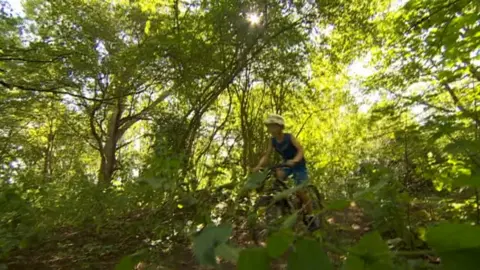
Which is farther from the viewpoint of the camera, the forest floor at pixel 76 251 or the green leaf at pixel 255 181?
the forest floor at pixel 76 251

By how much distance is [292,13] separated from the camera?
5492mm

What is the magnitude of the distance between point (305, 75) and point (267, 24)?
3.03 metres

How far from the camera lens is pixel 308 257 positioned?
454mm

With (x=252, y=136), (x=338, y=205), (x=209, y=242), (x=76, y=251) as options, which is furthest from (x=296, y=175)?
(x=252, y=136)

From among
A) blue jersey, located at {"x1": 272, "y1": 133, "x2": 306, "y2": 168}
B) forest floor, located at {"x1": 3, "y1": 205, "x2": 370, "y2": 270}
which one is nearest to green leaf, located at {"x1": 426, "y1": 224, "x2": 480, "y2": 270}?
forest floor, located at {"x1": 3, "y1": 205, "x2": 370, "y2": 270}

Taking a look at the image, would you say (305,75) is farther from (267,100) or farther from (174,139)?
(174,139)

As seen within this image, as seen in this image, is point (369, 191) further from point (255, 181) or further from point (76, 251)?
point (76, 251)

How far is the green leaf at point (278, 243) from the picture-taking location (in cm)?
47

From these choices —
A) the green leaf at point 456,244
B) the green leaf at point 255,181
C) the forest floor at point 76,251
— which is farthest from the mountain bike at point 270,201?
the forest floor at point 76,251

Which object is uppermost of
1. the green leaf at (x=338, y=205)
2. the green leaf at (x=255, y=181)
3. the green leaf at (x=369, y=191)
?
the green leaf at (x=255, y=181)

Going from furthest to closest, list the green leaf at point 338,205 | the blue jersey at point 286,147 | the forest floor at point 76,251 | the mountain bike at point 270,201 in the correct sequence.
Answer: the blue jersey at point 286,147 → the forest floor at point 76,251 → the mountain bike at point 270,201 → the green leaf at point 338,205

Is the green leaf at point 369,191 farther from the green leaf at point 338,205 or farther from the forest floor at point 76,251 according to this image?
the forest floor at point 76,251

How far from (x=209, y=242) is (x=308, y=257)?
0.41 ft

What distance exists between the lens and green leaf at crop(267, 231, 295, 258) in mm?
469
